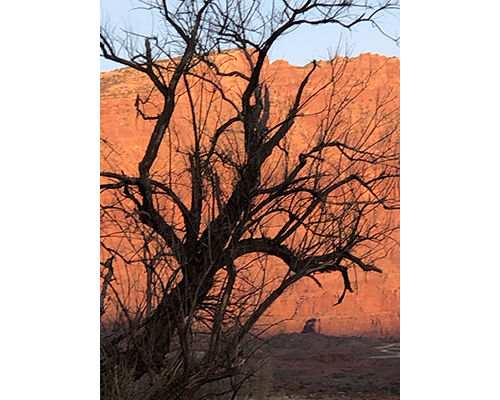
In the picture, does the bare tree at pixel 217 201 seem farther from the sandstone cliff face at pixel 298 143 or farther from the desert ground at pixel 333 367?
the desert ground at pixel 333 367

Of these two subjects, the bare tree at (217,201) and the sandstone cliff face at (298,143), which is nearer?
the bare tree at (217,201)

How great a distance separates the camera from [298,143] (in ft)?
14.6

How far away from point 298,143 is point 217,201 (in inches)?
36.3

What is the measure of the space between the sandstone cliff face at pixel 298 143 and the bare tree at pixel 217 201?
0.26ft

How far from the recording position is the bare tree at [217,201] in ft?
12.7

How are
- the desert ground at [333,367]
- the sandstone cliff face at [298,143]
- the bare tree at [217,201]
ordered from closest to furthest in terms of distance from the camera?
the bare tree at [217,201], the sandstone cliff face at [298,143], the desert ground at [333,367]

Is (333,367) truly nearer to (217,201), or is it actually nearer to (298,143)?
(298,143)

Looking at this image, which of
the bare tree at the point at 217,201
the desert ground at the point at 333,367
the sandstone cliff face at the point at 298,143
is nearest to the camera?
the bare tree at the point at 217,201

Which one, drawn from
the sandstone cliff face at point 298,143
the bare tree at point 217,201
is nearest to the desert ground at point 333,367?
the sandstone cliff face at point 298,143

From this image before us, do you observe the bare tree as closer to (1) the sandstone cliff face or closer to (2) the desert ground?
(1) the sandstone cliff face
